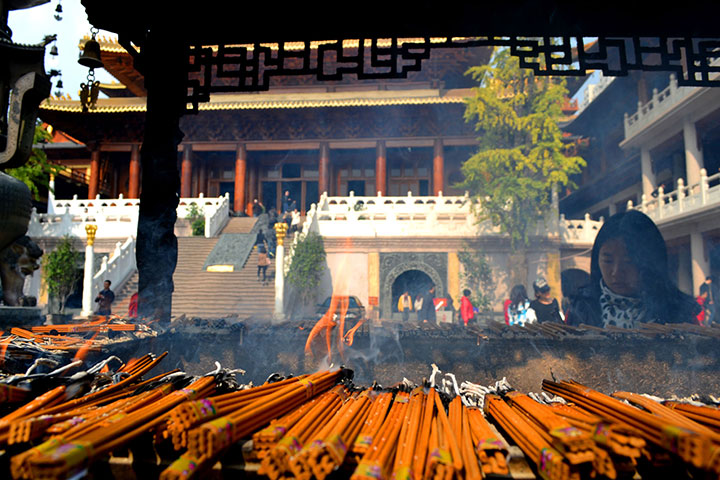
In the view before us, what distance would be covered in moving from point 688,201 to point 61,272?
20.1 metres

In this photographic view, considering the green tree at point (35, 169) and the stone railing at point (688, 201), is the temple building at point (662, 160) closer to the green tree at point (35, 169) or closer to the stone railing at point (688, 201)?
the stone railing at point (688, 201)

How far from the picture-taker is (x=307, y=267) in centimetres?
1369

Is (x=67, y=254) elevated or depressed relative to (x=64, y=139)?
depressed

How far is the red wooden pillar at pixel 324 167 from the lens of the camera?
18984 millimetres

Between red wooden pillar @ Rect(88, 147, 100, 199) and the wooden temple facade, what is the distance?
0.05 m

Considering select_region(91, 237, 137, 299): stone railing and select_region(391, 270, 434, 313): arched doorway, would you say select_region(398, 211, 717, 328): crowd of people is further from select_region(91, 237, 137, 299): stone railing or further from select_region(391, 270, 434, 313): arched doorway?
select_region(91, 237, 137, 299): stone railing

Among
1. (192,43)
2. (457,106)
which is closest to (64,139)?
(457,106)

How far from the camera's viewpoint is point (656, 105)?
15.5 metres

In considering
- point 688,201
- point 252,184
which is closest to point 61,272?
point 252,184

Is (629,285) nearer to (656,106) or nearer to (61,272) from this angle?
(656,106)

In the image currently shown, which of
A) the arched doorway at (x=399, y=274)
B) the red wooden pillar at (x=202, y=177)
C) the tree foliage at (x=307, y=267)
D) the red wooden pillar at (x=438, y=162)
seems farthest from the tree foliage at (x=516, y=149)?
the red wooden pillar at (x=202, y=177)

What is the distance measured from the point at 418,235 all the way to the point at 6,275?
38.8 ft

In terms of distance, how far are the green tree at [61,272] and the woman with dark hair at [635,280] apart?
15807 mm

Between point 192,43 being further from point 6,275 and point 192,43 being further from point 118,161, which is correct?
point 118,161
